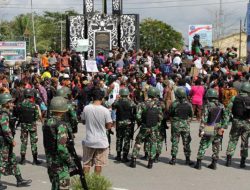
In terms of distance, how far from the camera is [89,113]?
8.50 m

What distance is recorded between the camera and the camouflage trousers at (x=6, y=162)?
8914 millimetres

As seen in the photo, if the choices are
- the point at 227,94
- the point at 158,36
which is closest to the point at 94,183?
the point at 227,94

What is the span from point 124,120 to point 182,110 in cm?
135

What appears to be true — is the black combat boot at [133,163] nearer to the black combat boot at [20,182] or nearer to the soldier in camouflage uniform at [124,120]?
the soldier in camouflage uniform at [124,120]

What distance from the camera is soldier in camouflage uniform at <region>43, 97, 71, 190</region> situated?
6742 mm

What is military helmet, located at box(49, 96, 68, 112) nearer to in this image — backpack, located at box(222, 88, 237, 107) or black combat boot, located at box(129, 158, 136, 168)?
black combat boot, located at box(129, 158, 136, 168)

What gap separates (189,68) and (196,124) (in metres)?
6.54

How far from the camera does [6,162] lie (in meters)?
8.98

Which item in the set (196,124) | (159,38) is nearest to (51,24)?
(159,38)

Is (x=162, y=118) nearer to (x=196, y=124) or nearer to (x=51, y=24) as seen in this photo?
(x=196, y=124)

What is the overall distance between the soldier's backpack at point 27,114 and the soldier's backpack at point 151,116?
96.4 inches

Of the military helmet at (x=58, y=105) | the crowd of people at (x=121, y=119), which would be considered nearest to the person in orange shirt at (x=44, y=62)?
the crowd of people at (x=121, y=119)

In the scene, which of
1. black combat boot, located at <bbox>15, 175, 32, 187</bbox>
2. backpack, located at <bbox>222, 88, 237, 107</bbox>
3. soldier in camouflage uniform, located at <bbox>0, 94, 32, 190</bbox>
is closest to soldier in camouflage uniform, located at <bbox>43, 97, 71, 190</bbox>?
soldier in camouflage uniform, located at <bbox>0, 94, 32, 190</bbox>

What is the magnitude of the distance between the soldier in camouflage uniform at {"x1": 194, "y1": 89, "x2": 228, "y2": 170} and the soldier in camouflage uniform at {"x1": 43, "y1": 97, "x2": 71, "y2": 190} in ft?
14.2
